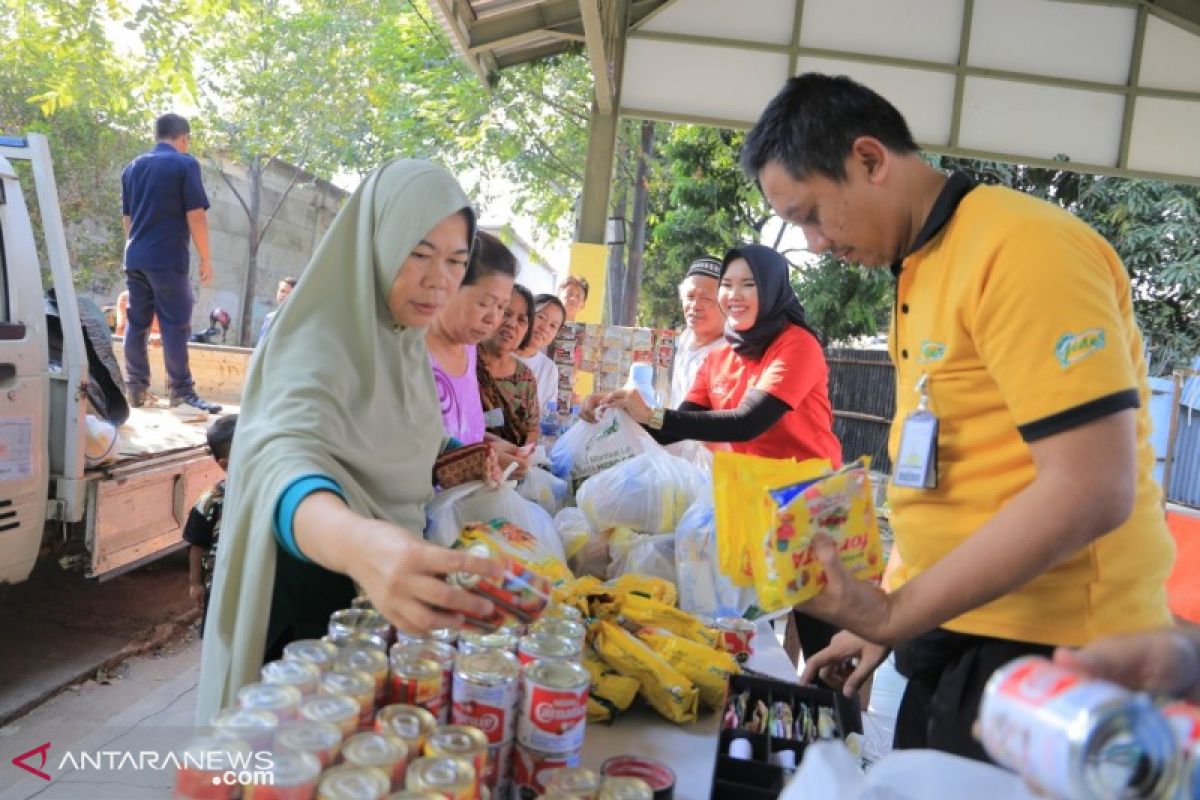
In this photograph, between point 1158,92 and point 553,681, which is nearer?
point 553,681

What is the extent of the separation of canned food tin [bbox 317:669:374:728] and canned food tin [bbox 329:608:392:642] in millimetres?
Result: 196

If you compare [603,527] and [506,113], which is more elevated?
[506,113]

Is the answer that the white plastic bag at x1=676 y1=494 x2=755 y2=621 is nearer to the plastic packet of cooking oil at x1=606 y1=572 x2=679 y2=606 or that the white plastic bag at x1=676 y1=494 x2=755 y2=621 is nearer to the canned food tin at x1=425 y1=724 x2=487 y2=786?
the plastic packet of cooking oil at x1=606 y1=572 x2=679 y2=606

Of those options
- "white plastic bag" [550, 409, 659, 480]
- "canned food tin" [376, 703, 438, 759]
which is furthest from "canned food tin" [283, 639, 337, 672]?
"white plastic bag" [550, 409, 659, 480]

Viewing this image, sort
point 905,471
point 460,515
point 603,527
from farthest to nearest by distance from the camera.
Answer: point 603,527 → point 460,515 → point 905,471

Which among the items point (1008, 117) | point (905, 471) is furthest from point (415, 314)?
point (1008, 117)

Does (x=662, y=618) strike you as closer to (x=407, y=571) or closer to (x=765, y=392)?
(x=407, y=571)

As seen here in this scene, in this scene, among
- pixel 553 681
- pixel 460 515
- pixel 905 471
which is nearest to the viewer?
pixel 553 681

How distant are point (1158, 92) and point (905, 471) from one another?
827cm

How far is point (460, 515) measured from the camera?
220 cm

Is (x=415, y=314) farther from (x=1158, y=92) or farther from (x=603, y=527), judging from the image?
(x=1158, y=92)

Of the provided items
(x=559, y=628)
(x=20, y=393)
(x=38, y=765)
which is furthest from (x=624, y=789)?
(x=20, y=393)

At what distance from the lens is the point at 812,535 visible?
1.39m

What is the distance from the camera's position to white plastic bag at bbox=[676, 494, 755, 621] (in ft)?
7.65
